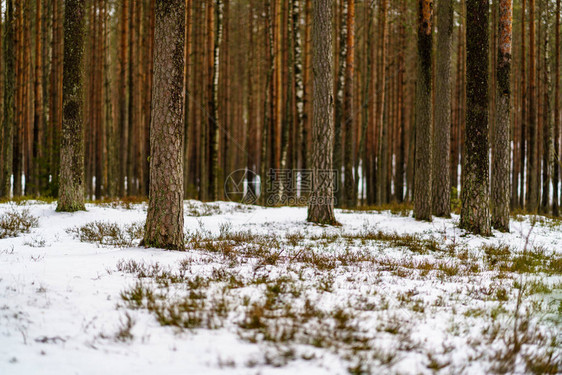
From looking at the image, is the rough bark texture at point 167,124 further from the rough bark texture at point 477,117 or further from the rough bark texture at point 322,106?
the rough bark texture at point 477,117

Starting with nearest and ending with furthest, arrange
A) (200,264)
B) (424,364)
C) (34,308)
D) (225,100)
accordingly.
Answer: (424,364)
(34,308)
(200,264)
(225,100)

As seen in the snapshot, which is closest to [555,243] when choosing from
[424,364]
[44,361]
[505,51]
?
[505,51]

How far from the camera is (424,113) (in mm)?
10789

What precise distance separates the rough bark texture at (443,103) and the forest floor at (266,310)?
478 cm

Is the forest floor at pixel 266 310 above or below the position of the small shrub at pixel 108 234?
below

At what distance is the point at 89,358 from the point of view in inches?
104

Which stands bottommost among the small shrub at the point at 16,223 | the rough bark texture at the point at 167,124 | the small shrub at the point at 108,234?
the small shrub at the point at 108,234

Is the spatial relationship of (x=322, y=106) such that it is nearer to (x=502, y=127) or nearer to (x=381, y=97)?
(x=502, y=127)

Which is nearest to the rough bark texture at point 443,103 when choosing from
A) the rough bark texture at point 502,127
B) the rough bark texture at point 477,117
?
the rough bark texture at point 502,127

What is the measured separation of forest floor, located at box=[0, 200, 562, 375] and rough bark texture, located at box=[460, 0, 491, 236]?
6.75 ft

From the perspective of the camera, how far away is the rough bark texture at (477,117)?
28.8 feet

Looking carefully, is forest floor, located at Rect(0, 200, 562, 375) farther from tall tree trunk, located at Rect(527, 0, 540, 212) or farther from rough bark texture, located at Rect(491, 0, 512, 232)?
tall tree trunk, located at Rect(527, 0, 540, 212)

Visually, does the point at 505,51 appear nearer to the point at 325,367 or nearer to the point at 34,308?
the point at 325,367

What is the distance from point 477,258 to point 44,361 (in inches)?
261
